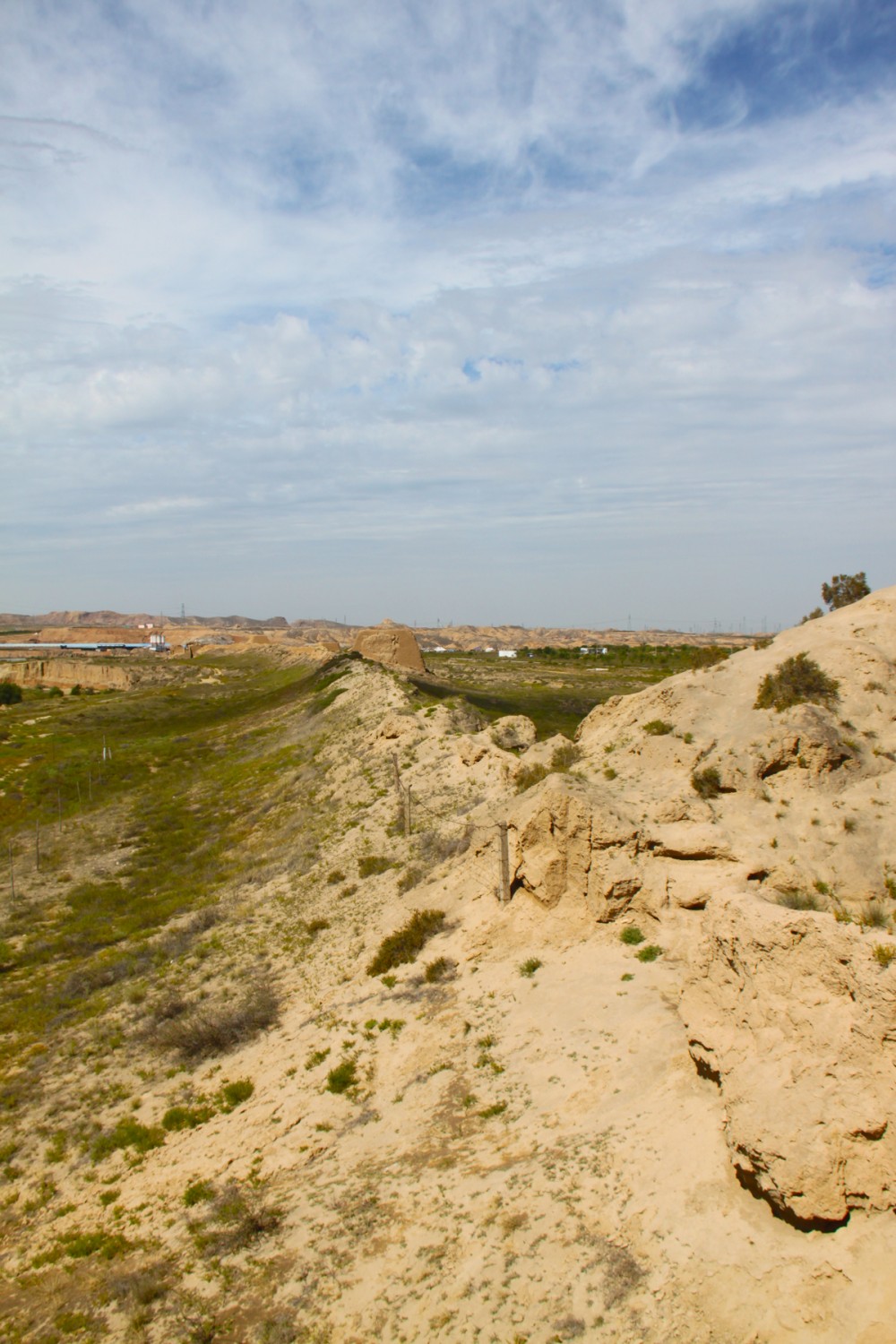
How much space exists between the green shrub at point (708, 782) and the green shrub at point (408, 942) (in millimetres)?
5621

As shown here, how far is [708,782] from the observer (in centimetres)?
1493

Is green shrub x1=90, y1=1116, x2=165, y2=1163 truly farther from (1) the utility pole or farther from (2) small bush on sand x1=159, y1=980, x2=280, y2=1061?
(1) the utility pole

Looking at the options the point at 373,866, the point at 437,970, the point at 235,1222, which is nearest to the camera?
the point at 235,1222

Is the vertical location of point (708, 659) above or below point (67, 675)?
above

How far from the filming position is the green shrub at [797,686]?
53.8ft

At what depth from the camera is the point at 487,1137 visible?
9.41m

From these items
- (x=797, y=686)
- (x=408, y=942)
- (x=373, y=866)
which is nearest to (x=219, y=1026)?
(x=408, y=942)

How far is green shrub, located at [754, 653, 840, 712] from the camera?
1641 cm

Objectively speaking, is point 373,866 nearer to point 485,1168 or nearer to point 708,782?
point 708,782

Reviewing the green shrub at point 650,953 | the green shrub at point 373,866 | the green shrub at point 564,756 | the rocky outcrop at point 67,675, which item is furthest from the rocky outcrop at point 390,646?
the green shrub at point 650,953

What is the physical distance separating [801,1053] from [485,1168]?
3.83 metres

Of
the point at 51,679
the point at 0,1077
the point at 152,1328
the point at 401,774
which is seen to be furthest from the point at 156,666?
the point at 152,1328

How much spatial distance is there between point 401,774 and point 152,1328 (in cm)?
1958

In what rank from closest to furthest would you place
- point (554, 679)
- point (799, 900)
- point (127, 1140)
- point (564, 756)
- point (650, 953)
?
point (799, 900), point (650, 953), point (127, 1140), point (564, 756), point (554, 679)
